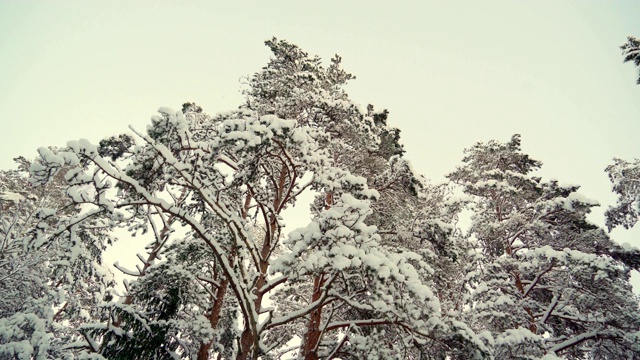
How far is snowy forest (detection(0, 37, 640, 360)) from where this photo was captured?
5.82 metres

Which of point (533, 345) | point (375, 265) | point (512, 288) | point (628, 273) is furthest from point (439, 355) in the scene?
point (628, 273)

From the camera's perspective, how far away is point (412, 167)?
890 cm

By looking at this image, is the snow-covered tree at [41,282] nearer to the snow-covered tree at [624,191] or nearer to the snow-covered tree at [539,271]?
the snow-covered tree at [539,271]

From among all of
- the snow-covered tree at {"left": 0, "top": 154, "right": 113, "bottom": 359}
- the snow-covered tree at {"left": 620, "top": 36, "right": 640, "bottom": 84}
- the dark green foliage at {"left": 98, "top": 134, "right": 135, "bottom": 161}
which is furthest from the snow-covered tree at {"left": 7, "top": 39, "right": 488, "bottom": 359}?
the snow-covered tree at {"left": 620, "top": 36, "right": 640, "bottom": 84}

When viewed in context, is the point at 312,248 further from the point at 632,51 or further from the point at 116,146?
the point at 632,51

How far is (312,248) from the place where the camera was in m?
5.73

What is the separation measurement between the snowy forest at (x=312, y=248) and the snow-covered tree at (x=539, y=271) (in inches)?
2.5

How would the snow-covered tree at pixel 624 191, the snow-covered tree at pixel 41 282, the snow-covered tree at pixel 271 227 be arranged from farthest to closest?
the snow-covered tree at pixel 624 191
the snow-covered tree at pixel 41 282
the snow-covered tree at pixel 271 227

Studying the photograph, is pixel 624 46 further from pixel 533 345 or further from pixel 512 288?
pixel 533 345

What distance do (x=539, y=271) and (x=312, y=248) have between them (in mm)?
8562

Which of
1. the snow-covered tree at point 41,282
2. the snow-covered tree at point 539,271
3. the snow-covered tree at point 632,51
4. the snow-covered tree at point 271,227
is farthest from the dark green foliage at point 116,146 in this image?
the snow-covered tree at point 632,51

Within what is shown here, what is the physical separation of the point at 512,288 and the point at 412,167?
572cm

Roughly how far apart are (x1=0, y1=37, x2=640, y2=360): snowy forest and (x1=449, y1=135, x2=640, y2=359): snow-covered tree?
0.06m

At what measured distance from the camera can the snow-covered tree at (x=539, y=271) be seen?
30.9 feet
